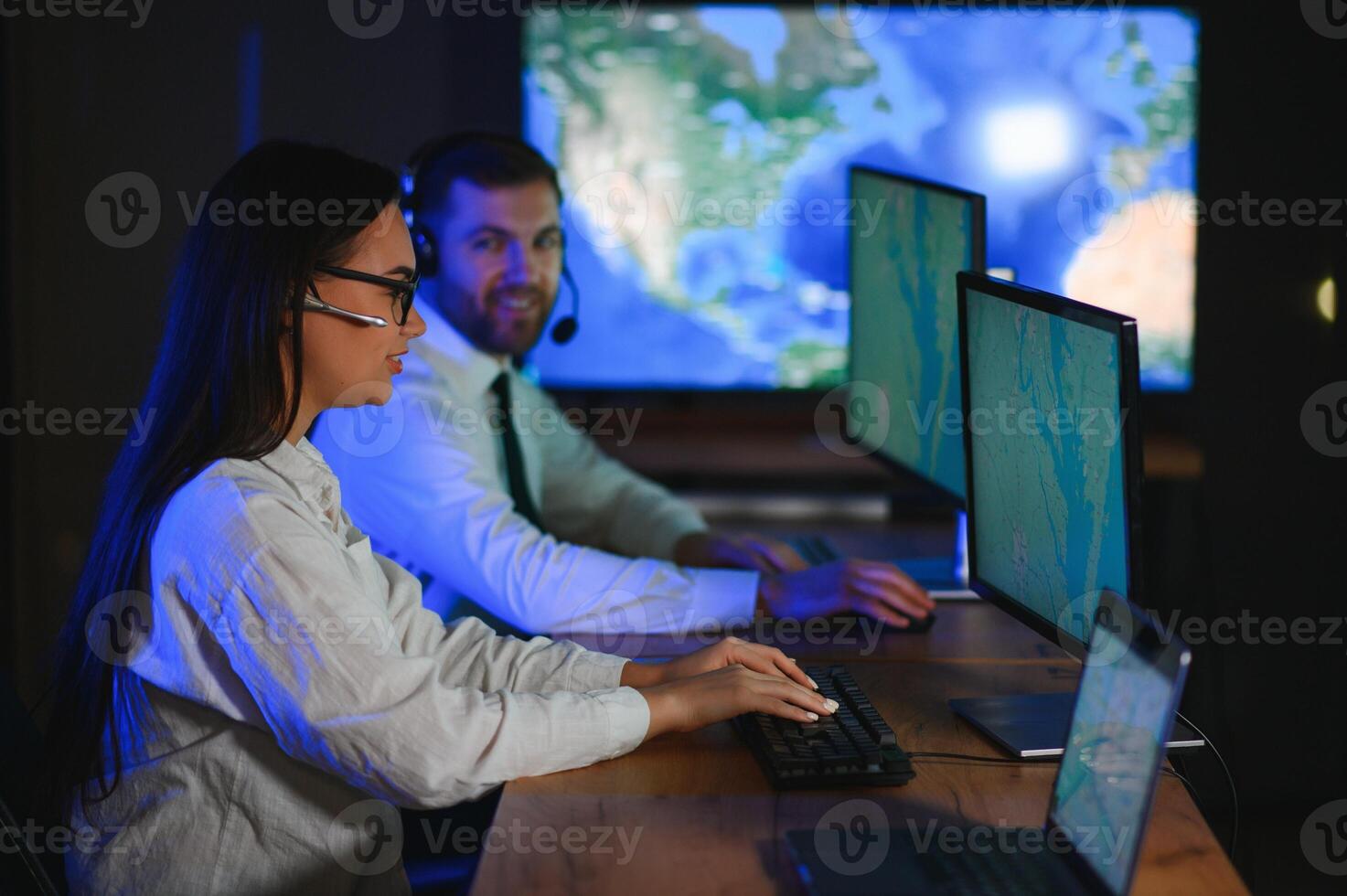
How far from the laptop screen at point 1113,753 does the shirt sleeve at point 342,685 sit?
454mm

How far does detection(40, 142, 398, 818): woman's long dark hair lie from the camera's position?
1237mm

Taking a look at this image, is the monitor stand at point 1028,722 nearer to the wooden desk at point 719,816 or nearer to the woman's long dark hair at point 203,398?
the wooden desk at point 719,816

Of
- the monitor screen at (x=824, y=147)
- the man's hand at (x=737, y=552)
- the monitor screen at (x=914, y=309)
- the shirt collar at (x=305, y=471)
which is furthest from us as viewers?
the monitor screen at (x=824, y=147)

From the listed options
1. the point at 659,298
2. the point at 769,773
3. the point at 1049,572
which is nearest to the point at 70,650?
the point at 769,773

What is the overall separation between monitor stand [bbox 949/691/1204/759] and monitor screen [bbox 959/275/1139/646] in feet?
0.33

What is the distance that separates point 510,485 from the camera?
7.02 ft

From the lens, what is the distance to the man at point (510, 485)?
5.89 feet

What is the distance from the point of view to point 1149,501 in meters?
2.15

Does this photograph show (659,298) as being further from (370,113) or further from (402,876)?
(402,876)

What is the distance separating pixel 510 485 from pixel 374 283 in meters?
0.84

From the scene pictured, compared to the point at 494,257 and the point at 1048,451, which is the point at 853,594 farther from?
the point at 494,257

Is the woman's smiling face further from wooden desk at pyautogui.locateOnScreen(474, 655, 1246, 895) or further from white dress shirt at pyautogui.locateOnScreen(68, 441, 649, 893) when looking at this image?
wooden desk at pyautogui.locateOnScreen(474, 655, 1246, 895)

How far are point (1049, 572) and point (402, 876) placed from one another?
28.9 inches

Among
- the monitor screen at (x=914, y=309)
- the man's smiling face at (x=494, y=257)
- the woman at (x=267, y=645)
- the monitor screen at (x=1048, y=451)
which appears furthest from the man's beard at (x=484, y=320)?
the monitor screen at (x=1048, y=451)
